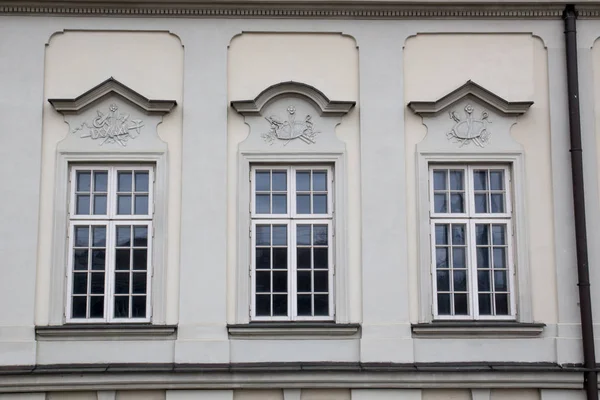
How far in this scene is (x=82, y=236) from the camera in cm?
987

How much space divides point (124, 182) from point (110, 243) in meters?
0.79

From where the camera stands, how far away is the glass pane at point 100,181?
9.95m

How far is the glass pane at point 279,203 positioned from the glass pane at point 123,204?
1.83 meters

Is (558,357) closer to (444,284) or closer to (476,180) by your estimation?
(444,284)

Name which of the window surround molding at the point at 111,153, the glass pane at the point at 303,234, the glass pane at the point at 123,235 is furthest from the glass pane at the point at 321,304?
the glass pane at the point at 123,235

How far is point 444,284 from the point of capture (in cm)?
991

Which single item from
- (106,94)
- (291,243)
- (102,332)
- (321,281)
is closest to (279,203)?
(291,243)

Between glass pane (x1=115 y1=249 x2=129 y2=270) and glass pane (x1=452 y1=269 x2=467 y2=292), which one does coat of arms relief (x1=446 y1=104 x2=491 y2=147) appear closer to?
glass pane (x1=452 y1=269 x2=467 y2=292)

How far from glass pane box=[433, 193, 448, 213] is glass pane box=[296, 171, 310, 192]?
1.62m

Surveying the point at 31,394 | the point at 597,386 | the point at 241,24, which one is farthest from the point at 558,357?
the point at 31,394

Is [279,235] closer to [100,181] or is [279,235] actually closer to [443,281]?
[443,281]

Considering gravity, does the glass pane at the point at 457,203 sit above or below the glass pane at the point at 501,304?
above

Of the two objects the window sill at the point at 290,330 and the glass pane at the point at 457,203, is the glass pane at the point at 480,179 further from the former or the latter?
the window sill at the point at 290,330

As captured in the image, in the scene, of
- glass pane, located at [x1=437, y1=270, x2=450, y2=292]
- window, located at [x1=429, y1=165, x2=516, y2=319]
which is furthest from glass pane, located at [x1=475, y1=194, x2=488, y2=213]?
glass pane, located at [x1=437, y1=270, x2=450, y2=292]
